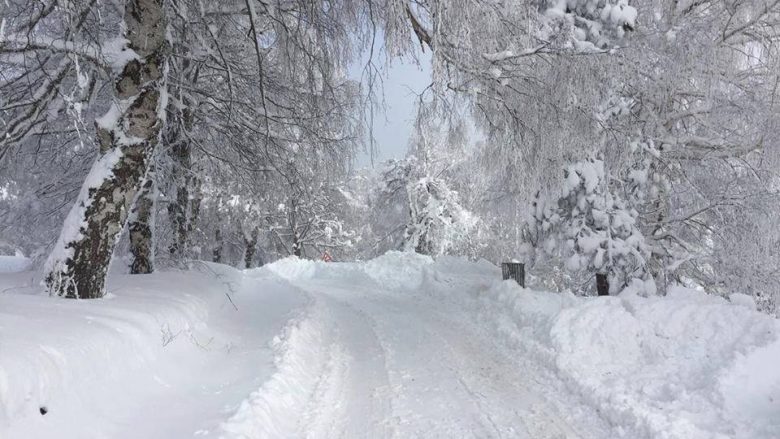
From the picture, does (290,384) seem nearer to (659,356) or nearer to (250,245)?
(659,356)

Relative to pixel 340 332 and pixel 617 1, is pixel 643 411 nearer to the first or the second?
pixel 340 332

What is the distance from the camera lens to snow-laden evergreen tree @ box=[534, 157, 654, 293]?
919cm

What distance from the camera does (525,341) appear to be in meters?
7.80

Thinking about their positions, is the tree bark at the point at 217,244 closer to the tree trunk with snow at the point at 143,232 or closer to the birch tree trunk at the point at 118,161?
the tree trunk with snow at the point at 143,232

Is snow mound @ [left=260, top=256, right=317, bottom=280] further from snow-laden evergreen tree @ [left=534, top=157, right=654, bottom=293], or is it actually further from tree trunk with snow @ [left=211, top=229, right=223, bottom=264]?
snow-laden evergreen tree @ [left=534, top=157, right=654, bottom=293]

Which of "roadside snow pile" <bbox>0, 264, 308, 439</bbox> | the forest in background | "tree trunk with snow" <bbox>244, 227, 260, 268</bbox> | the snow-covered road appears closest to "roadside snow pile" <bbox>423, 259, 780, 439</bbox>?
the snow-covered road

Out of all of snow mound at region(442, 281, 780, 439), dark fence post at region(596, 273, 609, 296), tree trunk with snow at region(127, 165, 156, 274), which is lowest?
snow mound at region(442, 281, 780, 439)

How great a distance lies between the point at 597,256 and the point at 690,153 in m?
2.59

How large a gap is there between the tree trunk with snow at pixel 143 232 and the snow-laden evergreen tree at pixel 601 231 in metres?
7.50

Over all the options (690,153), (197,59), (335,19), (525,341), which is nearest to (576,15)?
(690,153)

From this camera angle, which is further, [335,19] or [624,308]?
[624,308]

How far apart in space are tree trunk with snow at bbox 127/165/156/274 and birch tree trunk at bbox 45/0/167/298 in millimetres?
3376

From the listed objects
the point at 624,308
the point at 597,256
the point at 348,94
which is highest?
the point at 348,94

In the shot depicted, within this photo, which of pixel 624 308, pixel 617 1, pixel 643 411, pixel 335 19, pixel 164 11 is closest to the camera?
pixel 643 411
